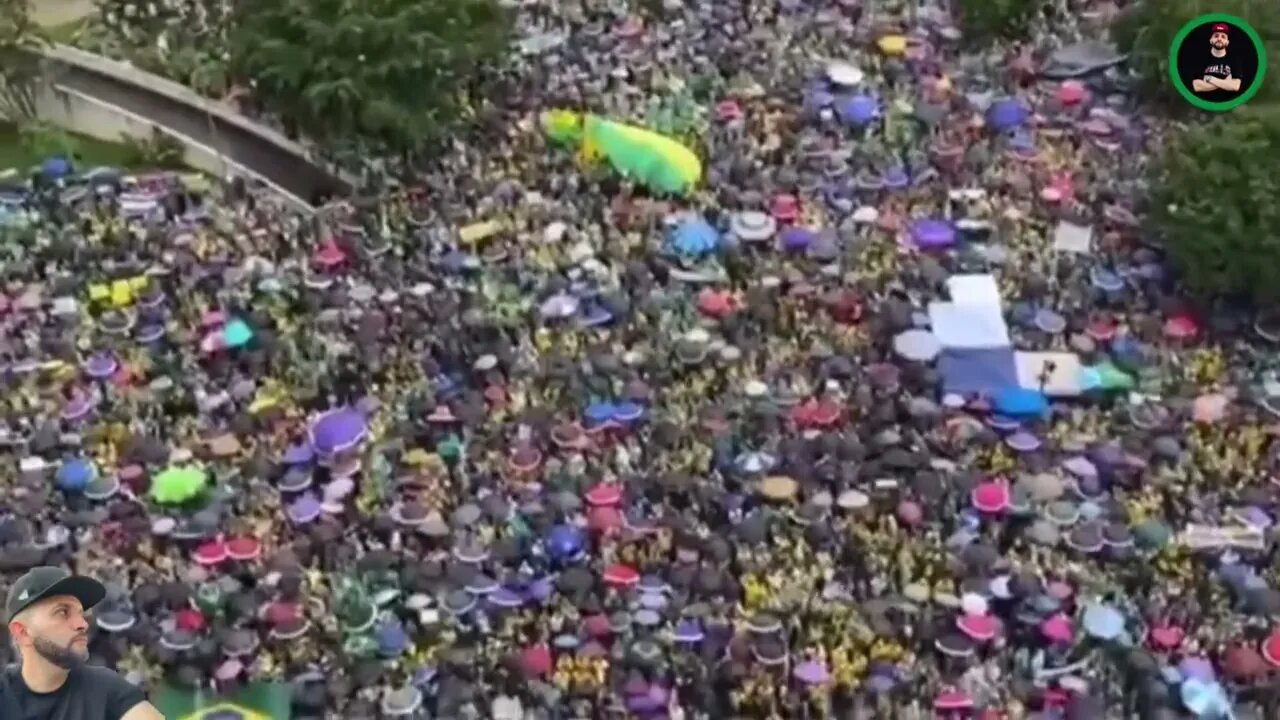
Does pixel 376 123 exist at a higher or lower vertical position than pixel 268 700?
higher

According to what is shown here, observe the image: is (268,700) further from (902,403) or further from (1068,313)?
(1068,313)

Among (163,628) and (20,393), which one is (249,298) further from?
(163,628)

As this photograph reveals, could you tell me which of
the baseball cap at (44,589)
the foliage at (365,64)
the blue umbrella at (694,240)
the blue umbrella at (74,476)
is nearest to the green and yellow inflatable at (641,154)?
the blue umbrella at (694,240)

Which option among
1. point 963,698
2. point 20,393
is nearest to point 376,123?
point 20,393

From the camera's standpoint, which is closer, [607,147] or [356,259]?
[356,259]

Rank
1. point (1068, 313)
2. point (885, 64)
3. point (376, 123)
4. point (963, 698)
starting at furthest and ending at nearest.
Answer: point (885, 64)
point (376, 123)
point (1068, 313)
point (963, 698)

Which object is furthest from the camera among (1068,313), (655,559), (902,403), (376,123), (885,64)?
(885,64)
